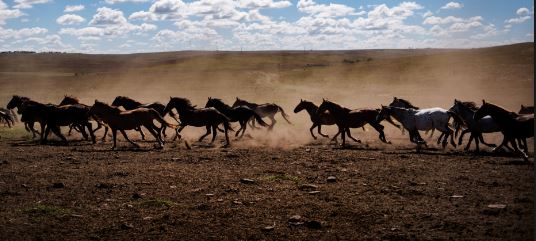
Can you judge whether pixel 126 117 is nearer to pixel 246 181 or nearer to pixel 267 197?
pixel 246 181

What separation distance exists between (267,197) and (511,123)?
7608 mm

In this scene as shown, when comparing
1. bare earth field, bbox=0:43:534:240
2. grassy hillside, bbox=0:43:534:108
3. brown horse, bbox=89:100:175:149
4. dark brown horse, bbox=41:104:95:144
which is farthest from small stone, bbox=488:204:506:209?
grassy hillside, bbox=0:43:534:108

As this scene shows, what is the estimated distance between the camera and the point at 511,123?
1351 cm

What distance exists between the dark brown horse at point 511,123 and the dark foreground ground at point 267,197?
2.05 feet

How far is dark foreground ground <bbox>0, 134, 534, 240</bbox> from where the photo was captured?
7793 millimetres

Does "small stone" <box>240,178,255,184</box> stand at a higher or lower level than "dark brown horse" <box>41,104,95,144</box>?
lower

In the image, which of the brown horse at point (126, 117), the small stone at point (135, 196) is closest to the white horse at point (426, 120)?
the brown horse at point (126, 117)

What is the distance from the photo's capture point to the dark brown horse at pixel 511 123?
1325cm

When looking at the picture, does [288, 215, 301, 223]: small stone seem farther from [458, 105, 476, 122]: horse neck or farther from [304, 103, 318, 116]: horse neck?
[304, 103, 318, 116]: horse neck

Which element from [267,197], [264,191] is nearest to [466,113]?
[264,191]

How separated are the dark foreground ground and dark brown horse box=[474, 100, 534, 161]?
0.62m

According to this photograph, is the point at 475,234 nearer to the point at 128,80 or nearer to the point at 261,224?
the point at 261,224

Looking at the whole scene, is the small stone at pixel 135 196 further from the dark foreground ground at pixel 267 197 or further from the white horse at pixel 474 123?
the white horse at pixel 474 123

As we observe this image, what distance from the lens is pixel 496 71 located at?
49.5 m
